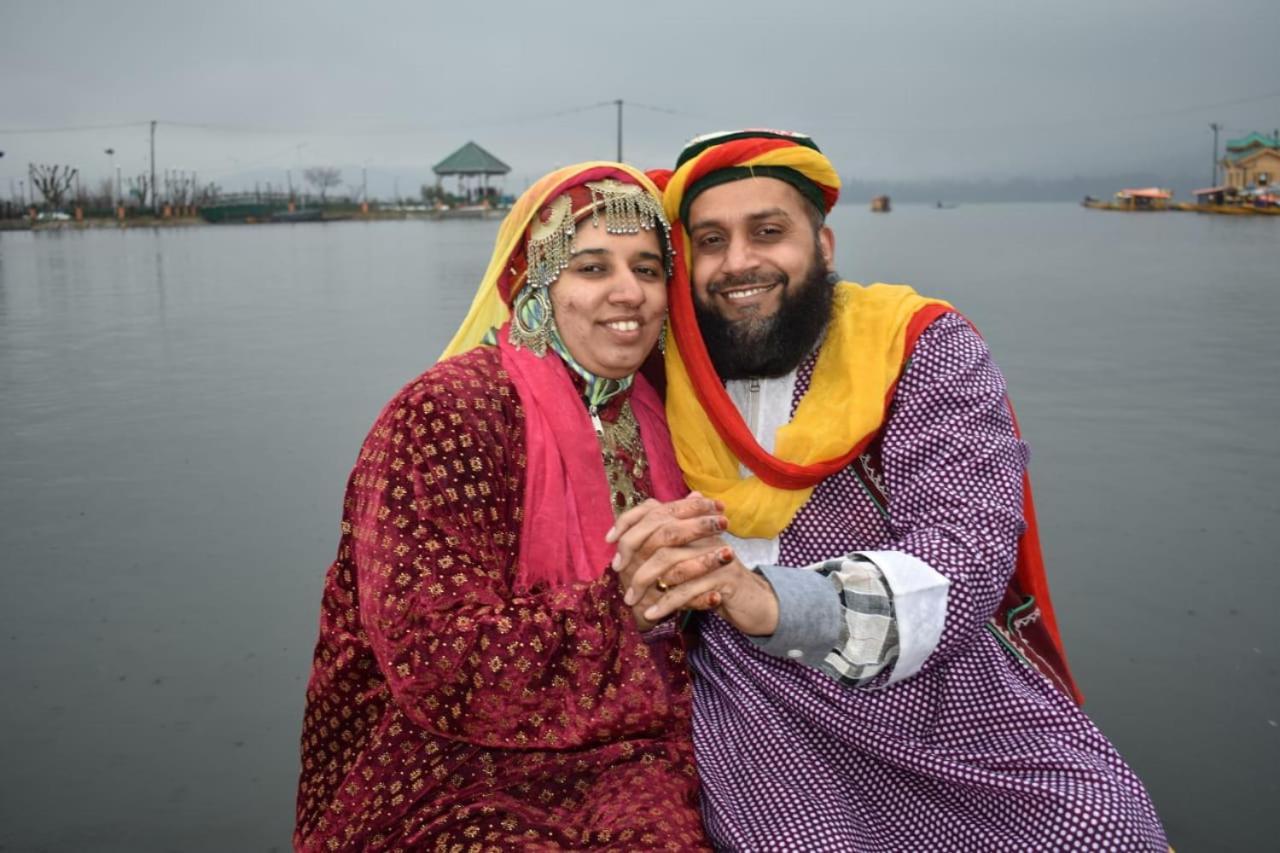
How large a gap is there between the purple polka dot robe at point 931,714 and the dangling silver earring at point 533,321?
65 cm

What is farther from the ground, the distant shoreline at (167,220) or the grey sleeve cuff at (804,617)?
the distant shoreline at (167,220)

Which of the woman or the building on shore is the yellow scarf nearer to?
the woman

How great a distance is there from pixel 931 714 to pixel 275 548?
3.50 m

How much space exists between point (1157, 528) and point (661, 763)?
3797 millimetres

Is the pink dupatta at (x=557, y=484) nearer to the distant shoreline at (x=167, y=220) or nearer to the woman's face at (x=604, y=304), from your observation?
the woman's face at (x=604, y=304)

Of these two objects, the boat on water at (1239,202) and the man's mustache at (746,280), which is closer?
the man's mustache at (746,280)

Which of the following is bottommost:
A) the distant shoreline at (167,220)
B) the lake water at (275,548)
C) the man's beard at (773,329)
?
the lake water at (275,548)

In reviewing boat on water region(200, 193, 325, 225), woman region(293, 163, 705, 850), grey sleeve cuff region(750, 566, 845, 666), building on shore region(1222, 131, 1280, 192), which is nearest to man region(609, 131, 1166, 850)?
grey sleeve cuff region(750, 566, 845, 666)

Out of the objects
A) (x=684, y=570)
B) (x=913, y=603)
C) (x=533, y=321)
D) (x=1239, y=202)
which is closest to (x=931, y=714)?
(x=913, y=603)

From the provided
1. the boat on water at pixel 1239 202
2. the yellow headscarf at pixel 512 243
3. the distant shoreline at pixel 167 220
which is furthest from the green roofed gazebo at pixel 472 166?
the yellow headscarf at pixel 512 243

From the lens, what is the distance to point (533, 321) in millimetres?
2320

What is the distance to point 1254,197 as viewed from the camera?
2522 inches

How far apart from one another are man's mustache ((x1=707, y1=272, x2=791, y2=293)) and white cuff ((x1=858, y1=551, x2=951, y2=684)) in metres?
0.75

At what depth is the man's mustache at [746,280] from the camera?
247cm
